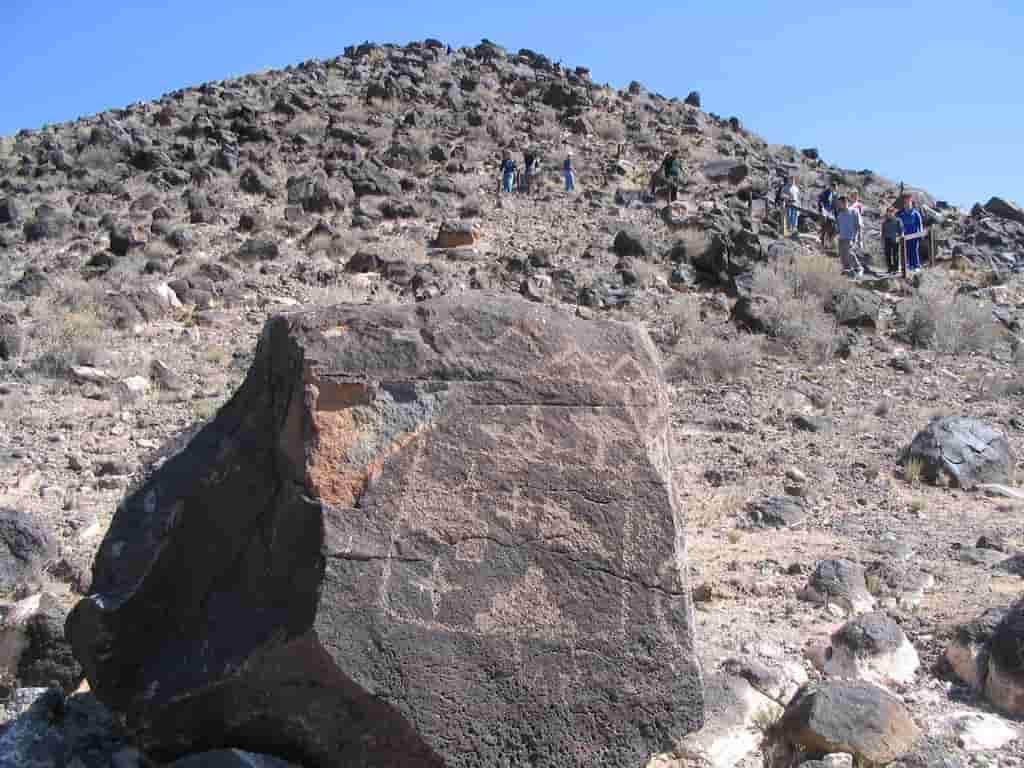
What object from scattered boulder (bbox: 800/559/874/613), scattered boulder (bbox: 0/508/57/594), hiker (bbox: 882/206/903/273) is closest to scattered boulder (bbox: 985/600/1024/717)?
scattered boulder (bbox: 800/559/874/613)

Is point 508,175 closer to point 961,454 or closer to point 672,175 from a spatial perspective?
point 672,175

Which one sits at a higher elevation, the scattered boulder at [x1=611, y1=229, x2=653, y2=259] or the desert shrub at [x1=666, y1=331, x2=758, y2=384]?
the scattered boulder at [x1=611, y1=229, x2=653, y2=259]

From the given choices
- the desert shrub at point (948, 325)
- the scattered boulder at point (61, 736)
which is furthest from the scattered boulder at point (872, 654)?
the desert shrub at point (948, 325)

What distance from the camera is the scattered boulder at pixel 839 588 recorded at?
221 inches

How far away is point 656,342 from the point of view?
12.6 meters

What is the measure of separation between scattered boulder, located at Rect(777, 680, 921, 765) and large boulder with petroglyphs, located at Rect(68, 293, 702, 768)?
79 centimetres

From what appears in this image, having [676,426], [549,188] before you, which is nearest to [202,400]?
[676,426]

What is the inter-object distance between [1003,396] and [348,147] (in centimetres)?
1722

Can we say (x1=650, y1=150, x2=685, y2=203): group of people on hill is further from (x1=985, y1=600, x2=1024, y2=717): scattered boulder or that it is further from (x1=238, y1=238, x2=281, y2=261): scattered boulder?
(x1=985, y1=600, x2=1024, y2=717): scattered boulder

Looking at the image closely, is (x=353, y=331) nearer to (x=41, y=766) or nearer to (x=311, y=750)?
(x=311, y=750)

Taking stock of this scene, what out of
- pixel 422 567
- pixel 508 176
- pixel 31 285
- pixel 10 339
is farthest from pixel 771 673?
pixel 508 176

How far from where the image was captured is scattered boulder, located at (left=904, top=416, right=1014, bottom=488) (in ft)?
27.5

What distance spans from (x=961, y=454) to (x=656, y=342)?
15.1ft

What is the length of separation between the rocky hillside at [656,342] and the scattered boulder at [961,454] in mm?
31
